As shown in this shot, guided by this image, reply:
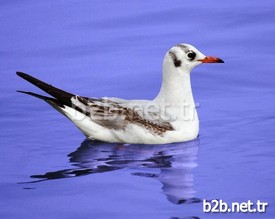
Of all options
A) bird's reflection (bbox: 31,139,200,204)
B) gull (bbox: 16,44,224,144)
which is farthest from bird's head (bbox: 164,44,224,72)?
bird's reflection (bbox: 31,139,200,204)

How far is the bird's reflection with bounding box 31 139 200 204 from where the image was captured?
11422mm

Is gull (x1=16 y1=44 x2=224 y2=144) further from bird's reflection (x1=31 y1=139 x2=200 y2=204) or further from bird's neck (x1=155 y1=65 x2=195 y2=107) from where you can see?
bird's reflection (x1=31 y1=139 x2=200 y2=204)

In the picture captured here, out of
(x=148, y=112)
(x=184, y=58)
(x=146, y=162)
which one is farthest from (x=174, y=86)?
(x=146, y=162)

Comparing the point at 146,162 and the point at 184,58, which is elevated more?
the point at 184,58

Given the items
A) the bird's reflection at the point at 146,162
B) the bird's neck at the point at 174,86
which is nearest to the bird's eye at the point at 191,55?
the bird's neck at the point at 174,86

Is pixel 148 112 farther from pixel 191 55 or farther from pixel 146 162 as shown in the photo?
pixel 191 55

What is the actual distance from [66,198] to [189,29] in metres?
6.72

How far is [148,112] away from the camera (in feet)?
41.7

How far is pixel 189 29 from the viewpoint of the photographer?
55.9 feet

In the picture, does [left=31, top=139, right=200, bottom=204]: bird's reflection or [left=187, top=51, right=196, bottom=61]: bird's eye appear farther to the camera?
[left=187, top=51, right=196, bottom=61]: bird's eye

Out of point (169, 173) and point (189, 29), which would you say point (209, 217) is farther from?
point (189, 29)

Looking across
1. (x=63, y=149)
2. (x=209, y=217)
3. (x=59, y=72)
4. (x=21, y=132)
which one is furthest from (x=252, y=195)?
(x=59, y=72)

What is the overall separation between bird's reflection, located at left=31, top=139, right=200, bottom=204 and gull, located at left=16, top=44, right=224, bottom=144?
0.47 feet

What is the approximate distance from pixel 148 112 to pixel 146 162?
2.71 ft
